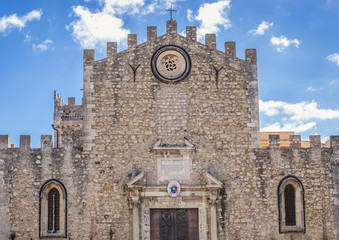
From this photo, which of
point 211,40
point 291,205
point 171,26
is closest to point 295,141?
point 291,205

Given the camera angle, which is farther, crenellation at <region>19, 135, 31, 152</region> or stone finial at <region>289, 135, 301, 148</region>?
stone finial at <region>289, 135, 301, 148</region>

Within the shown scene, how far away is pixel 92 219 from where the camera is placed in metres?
16.5

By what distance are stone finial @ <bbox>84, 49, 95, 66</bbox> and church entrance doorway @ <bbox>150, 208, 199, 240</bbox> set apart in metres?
6.66

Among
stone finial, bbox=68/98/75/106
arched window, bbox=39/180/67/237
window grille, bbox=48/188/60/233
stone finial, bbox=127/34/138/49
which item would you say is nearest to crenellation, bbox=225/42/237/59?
stone finial, bbox=127/34/138/49

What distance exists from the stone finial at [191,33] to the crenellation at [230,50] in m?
1.41

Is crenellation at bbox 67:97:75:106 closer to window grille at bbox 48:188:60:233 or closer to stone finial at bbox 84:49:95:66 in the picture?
stone finial at bbox 84:49:95:66

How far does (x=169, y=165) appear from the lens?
16859 mm

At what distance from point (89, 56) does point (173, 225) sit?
7.76m

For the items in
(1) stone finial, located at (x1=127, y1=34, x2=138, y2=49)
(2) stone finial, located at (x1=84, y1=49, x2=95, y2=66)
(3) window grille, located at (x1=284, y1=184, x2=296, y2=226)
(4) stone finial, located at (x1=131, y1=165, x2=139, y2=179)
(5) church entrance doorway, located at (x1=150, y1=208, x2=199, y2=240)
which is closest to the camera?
(5) church entrance doorway, located at (x1=150, y1=208, x2=199, y2=240)

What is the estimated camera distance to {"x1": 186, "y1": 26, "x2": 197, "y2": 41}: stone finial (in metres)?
18.0

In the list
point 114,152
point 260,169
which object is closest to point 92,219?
point 114,152

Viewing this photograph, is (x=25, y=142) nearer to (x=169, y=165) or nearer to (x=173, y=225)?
(x=169, y=165)

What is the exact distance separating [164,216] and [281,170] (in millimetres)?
5081

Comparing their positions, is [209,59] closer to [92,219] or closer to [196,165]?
[196,165]
